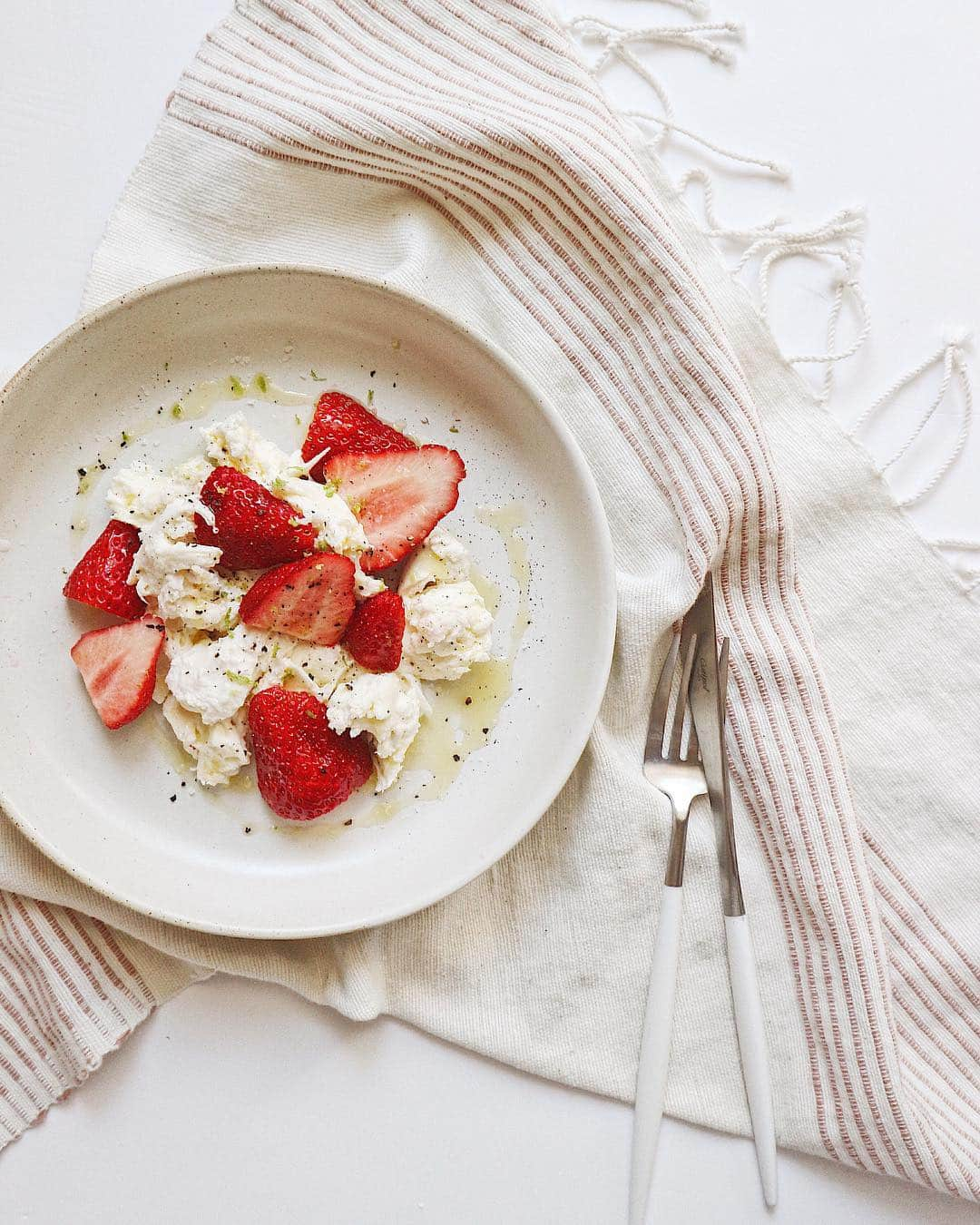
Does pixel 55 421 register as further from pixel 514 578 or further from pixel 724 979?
pixel 724 979

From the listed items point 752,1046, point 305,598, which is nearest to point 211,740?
point 305,598

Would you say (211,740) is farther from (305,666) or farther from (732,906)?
(732,906)

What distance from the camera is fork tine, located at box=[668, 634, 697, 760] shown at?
58.0 inches

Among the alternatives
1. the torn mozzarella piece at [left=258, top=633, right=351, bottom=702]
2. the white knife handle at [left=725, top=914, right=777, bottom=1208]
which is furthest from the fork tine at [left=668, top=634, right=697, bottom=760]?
the torn mozzarella piece at [left=258, top=633, right=351, bottom=702]

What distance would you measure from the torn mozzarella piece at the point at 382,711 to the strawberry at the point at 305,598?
0.08 meters

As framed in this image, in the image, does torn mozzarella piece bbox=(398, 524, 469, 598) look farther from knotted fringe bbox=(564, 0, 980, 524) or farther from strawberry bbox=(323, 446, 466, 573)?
knotted fringe bbox=(564, 0, 980, 524)

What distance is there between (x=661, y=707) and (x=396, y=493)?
1.59 feet

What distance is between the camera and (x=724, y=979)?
1.49 m

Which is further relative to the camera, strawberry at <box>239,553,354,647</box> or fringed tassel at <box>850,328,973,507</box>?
fringed tassel at <box>850,328,973,507</box>

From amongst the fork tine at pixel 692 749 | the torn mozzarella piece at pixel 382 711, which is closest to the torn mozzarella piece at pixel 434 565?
the torn mozzarella piece at pixel 382 711

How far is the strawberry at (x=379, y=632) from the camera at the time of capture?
1386 mm

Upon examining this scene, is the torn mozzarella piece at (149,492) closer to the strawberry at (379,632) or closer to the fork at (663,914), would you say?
the strawberry at (379,632)

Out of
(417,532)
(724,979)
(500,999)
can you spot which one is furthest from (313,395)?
(724,979)

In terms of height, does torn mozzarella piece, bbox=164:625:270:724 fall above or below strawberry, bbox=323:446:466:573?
below
